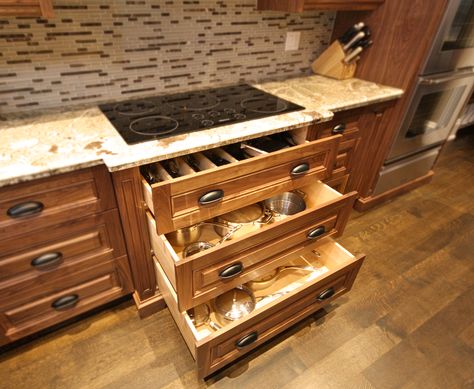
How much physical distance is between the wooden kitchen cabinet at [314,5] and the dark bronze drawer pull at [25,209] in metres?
1.23

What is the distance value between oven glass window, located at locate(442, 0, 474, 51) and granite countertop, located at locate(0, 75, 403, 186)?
60 cm

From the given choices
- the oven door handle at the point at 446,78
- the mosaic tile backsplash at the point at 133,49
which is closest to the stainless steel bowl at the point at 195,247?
the mosaic tile backsplash at the point at 133,49

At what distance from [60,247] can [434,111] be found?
2.05 m

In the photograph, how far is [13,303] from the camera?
105 centimetres

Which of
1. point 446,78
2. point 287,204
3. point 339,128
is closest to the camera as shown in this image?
point 287,204

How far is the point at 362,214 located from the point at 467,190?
1.00 metres

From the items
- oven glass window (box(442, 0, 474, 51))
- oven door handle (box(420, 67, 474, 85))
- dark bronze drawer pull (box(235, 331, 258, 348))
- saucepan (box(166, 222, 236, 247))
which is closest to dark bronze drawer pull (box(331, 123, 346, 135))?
oven door handle (box(420, 67, 474, 85))

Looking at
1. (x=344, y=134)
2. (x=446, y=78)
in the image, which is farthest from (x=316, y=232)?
(x=446, y=78)

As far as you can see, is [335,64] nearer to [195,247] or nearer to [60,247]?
[195,247]

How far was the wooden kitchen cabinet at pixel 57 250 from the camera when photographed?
2.98 feet

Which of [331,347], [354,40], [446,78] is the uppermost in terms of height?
[354,40]

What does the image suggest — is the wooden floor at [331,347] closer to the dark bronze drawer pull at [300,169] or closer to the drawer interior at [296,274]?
the drawer interior at [296,274]

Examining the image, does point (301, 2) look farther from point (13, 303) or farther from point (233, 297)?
point (13, 303)

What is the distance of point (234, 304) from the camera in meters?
1.19
